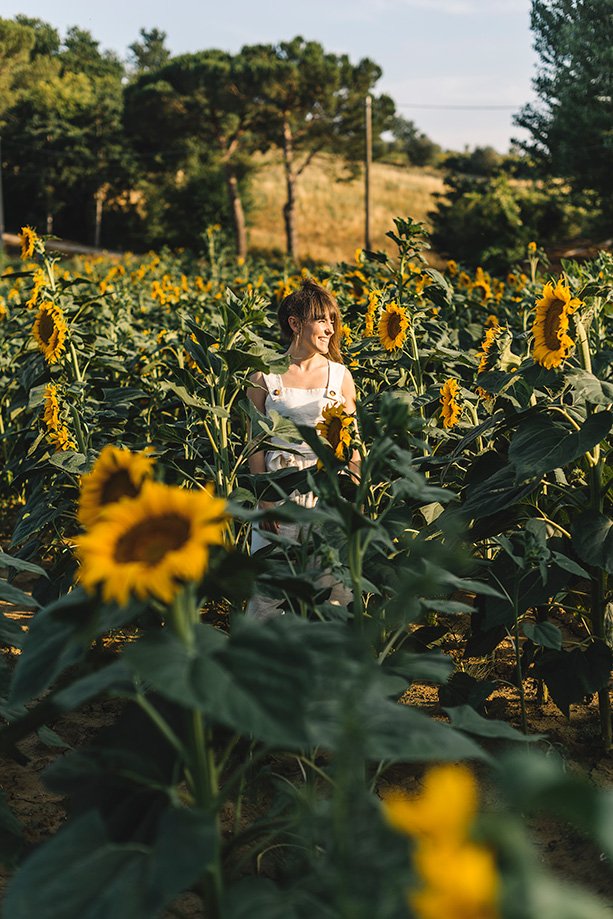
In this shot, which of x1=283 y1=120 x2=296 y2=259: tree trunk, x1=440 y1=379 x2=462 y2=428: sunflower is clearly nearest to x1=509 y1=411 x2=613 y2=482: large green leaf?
x1=440 y1=379 x2=462 y2=428: sunflower

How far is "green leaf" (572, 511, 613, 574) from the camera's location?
2.38 meters

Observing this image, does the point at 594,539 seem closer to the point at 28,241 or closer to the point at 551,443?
the point at 551,443

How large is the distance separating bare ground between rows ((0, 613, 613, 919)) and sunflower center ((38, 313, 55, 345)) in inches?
52.0

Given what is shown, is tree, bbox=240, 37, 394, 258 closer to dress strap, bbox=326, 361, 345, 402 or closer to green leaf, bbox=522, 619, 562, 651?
dress strap, bbox=326, 361, 345, 402

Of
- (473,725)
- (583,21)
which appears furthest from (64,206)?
(473,725)

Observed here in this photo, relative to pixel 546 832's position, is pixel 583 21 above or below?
above

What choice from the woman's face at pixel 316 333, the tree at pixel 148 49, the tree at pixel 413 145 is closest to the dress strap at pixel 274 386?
the woman's face at pixel 316 333

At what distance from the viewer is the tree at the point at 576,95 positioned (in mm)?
19531

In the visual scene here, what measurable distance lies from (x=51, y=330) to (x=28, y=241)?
67 centimetres

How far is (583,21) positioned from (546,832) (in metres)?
20.4

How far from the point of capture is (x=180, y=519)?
3.88ft

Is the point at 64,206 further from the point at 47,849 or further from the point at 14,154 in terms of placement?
the point at 47,849

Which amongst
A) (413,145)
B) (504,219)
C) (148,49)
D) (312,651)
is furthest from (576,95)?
(148,49)

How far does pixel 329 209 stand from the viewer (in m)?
39.1
